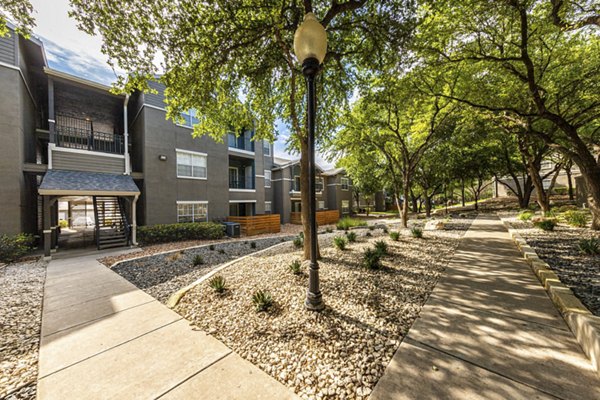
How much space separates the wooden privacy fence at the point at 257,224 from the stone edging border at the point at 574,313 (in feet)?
45.0

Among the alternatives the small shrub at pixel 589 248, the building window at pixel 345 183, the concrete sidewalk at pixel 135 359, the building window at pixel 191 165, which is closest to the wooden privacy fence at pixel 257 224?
the building window at pixel 191 165

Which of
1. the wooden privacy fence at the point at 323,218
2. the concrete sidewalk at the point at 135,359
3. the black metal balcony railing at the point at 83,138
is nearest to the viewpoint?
the concrete sidewalk at the point at 135,359

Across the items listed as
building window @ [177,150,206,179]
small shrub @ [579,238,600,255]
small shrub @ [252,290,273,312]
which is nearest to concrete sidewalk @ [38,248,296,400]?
small shrub @ [252,290,273,312]

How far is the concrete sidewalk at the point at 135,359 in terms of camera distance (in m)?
2.24

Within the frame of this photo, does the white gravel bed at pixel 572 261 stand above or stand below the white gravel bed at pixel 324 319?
above

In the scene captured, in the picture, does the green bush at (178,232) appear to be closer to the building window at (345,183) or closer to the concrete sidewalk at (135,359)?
the concrete sidewalk at (135,359)

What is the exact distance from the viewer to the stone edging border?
238cm

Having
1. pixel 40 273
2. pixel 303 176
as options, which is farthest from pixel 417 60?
pixel 40 273

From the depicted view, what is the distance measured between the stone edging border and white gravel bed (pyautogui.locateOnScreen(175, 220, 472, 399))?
5.62ft

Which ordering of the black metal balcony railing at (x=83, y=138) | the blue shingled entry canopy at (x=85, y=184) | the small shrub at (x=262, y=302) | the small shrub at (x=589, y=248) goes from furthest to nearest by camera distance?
1. the black metal balcony railing at (x=83, y=138)
2. the blue shingled entry canopy at (x=85, y=184)
3. the small shrub at (x=589, y=248)
4. the small shrub at (x=262, y=302)

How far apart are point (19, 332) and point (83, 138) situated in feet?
43.1

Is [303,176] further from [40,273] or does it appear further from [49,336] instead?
[40,273]

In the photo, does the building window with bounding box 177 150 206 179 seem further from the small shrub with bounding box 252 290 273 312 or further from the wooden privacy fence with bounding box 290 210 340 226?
the small shrub with bounding box 252 290 273 312

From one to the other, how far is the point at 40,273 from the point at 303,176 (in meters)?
8.78
